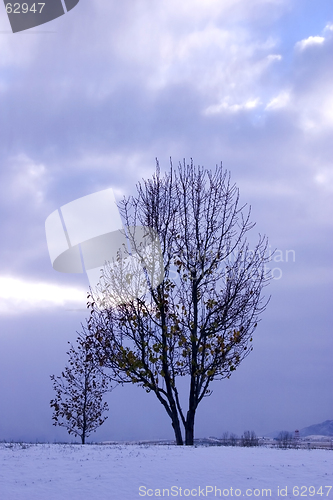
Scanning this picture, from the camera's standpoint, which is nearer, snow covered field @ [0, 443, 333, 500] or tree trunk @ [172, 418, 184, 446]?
snow covered field @ [0, 443, 333, 500]

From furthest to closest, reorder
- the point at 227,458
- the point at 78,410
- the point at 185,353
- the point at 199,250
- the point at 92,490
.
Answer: the point at 78,410, the point at 199,250, the point at 185,353, the point at 227,458, the point at 92,490

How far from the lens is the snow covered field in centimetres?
783

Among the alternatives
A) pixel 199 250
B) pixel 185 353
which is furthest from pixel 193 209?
pixel 185 353

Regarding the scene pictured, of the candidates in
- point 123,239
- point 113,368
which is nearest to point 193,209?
point 123,239

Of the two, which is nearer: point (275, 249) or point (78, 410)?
point (275, 249)

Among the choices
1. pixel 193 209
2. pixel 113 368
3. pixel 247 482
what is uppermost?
pixel 193 209

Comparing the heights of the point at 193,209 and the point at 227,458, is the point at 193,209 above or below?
above

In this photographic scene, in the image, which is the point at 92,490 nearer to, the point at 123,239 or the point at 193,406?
the point at 193,406

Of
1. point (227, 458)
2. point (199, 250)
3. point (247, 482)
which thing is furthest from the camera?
point (199, 250)

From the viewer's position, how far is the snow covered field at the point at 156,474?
7.83m

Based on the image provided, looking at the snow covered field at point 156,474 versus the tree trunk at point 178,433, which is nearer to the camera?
the snow covered field at point 156,474

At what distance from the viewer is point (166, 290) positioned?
16453 millimetres

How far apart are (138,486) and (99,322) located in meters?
8.83

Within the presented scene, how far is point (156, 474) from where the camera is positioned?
28.8 feet
